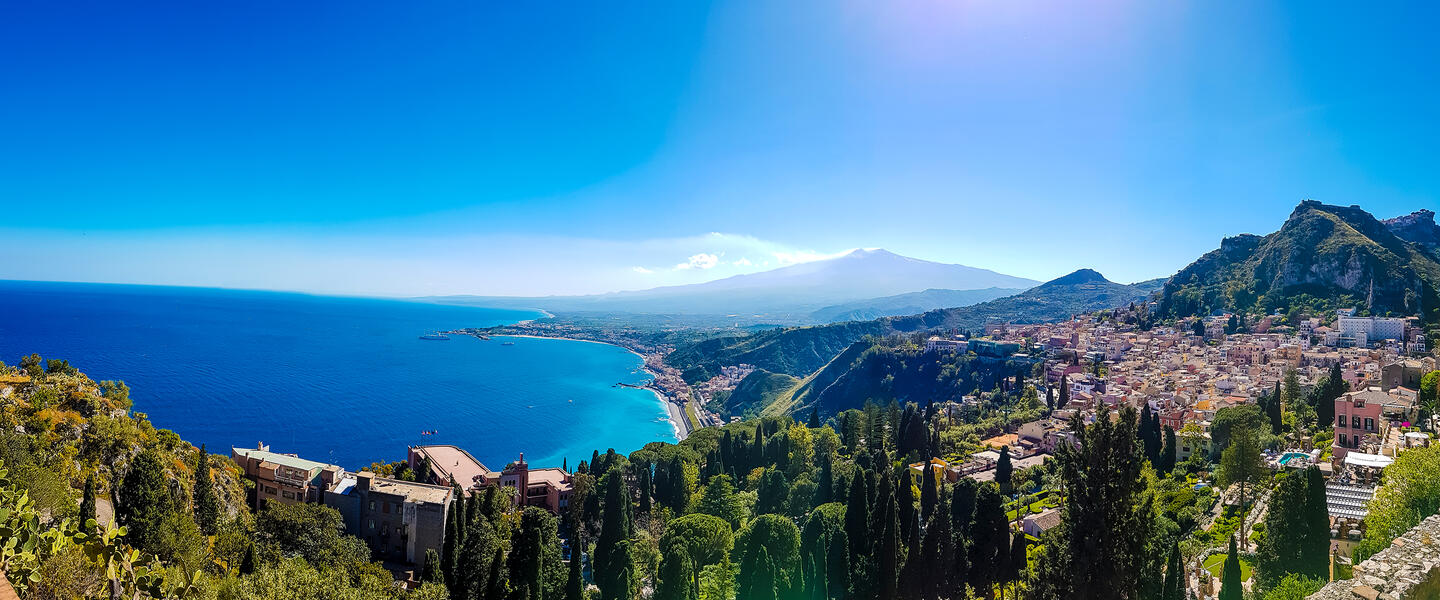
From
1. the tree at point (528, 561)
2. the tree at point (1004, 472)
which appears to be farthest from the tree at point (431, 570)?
the tree at point (1004, 472)

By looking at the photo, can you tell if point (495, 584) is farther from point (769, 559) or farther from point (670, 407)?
point (670, 407)

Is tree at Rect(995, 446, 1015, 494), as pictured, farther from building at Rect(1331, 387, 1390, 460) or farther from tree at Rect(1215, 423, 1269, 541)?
building at Rect(1331, 387, 1390, 460)

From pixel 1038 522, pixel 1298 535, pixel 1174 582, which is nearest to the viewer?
pixel 1174 582

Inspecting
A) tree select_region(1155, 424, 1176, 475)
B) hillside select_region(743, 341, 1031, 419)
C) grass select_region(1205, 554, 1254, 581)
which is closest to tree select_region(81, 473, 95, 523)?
grass select_region(1205, 554, 1254, 581)

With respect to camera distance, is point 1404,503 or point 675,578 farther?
point 675,578

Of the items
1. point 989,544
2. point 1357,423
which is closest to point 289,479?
point 989,544

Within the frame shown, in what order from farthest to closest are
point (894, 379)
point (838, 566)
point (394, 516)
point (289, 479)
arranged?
point (894, 379) → point (289, 479) → point (394, 516) → point (838, 566)
